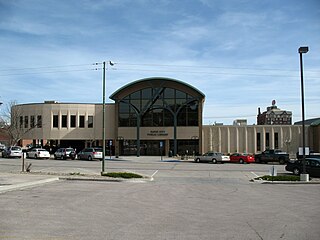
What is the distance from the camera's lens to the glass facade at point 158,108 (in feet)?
198

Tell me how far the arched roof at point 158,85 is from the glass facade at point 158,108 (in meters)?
0.53

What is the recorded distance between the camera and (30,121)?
63250 millimetres

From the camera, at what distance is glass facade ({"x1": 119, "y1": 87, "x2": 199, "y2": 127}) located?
60281mm

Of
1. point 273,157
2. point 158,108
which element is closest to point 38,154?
point 158,108

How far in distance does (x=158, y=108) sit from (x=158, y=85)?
3.81 metres

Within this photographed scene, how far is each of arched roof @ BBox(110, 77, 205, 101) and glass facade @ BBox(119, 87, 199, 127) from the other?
1.74 ft

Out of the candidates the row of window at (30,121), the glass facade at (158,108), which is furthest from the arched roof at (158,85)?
the row of window at (30,121)

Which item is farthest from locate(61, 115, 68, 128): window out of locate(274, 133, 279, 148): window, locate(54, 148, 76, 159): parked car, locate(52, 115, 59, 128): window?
locate(274, 133, 279, 148): window

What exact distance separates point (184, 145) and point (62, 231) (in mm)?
52654

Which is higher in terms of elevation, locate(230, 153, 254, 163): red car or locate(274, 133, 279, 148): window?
locate(274, 133, 279, 148): window

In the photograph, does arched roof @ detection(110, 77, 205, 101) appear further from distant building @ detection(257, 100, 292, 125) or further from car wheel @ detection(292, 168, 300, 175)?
distant building @ detection(257, 100, 292, 125)

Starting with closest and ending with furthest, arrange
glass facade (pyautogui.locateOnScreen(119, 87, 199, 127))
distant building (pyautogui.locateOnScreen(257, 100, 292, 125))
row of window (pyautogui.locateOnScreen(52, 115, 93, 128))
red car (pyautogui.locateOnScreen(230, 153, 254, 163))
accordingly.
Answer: red car (pyautogui.locateOnScreen(230, 153, 254, 163))
glass facade (pyautogui.locateOnScreen(119, 87, 199, 127))
row of window (pyautogui.locateOnScreen(52, 115, 93, 128))
distant building (pyautogui.locateOnScreen(257, 100, 292, 125))

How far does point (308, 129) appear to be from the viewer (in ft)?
201

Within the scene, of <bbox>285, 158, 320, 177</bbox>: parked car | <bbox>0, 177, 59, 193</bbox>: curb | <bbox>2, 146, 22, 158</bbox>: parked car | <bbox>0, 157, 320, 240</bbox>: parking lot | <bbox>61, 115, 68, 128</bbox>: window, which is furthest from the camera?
<bbox>61, 115, 68, 128</bbox>: window
